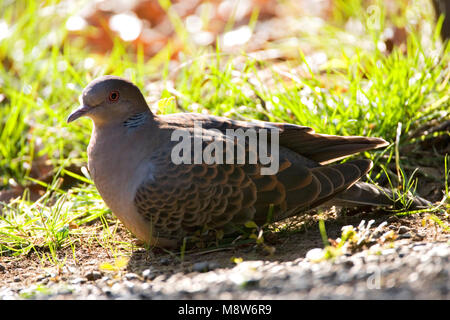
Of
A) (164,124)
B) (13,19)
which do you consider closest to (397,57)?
(164,124)

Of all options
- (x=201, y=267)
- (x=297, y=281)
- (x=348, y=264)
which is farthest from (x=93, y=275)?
(x=348, y=264)

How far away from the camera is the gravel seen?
2.54 m

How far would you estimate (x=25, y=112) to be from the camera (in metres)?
5.48

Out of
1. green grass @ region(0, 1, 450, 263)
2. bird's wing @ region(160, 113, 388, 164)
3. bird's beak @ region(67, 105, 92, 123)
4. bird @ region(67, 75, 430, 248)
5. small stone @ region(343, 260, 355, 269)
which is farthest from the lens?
green grass @ region(0, 1, 450, 263)

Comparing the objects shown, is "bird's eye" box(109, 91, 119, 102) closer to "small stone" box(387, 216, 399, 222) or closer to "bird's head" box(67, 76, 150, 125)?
"bird's head" box(67, 76, 150, 125)

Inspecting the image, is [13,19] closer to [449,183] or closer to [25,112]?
[25,112]

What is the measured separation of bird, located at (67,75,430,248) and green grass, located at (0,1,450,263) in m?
0.40

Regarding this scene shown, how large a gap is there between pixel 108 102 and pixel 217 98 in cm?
147

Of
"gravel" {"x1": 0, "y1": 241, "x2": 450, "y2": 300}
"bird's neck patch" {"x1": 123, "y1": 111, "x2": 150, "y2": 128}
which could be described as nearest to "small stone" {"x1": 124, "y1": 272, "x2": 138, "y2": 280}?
"gravel" {"x1": 0, "y1": 241, "x2": 450, "y2": 300}

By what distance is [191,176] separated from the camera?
3.56 m

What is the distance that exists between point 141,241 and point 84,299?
0.97 m

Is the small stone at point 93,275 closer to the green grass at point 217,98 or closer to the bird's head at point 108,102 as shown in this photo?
the green grass at point 217,98

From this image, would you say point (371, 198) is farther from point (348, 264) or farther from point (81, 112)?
point (81, 112)

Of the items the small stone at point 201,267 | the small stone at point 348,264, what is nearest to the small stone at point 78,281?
the small stone at point 201,267
